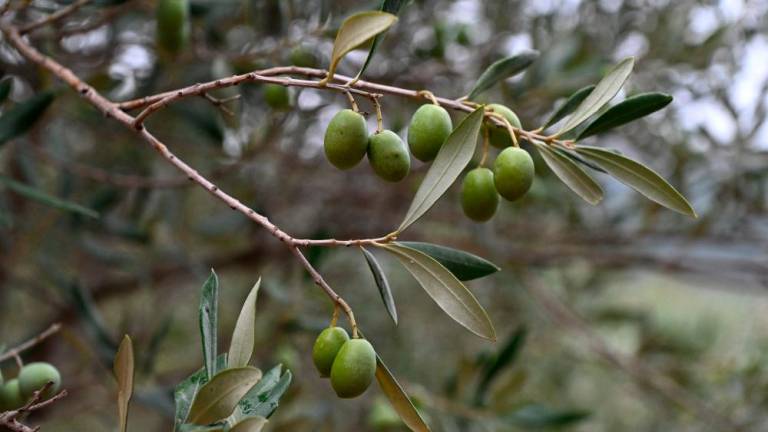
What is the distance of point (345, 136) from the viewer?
74 cm

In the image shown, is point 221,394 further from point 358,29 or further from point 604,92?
point 604,92

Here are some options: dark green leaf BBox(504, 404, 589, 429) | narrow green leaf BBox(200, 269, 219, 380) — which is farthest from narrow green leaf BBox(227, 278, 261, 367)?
dark green leaf BBox(504, 404, 589, 429)

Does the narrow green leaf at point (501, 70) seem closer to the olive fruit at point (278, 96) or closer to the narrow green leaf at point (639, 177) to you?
the narrow green leaf at point (639, 177)

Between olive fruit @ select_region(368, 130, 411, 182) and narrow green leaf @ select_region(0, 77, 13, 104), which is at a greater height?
olive fruit @ select_region(368, 130, 411, 182)

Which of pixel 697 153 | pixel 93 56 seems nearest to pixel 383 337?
pixel 697 153

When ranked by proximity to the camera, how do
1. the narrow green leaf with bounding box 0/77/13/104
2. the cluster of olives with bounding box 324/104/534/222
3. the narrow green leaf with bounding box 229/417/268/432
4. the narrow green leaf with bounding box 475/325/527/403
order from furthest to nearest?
the narrow green leaf with bounding box 475/325/527/403, the narrow green leaf with bounding box 0/77/13/104, the cluster of olives with bounding box 324/104/534/222, the narrow green leaf with bounding box 229/417/268/432

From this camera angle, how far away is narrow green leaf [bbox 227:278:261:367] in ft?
2.34

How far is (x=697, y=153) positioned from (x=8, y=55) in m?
1.66

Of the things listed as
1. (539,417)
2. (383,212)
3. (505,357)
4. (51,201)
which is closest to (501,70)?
(51,201)

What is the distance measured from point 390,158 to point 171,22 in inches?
20.8

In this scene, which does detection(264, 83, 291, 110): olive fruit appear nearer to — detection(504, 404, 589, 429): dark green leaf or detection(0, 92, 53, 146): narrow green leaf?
detection(0, 92, 53, 146): narrow green leaf

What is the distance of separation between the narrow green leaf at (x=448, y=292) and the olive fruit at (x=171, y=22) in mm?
553

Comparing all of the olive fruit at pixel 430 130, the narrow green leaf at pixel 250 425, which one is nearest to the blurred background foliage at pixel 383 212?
the olive fruit at pixel 430 130

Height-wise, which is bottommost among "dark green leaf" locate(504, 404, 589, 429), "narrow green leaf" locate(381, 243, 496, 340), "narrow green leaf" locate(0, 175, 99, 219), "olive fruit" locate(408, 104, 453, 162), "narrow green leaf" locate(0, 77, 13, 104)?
"dark green leaf" locate(504, 404, 589, 429)
